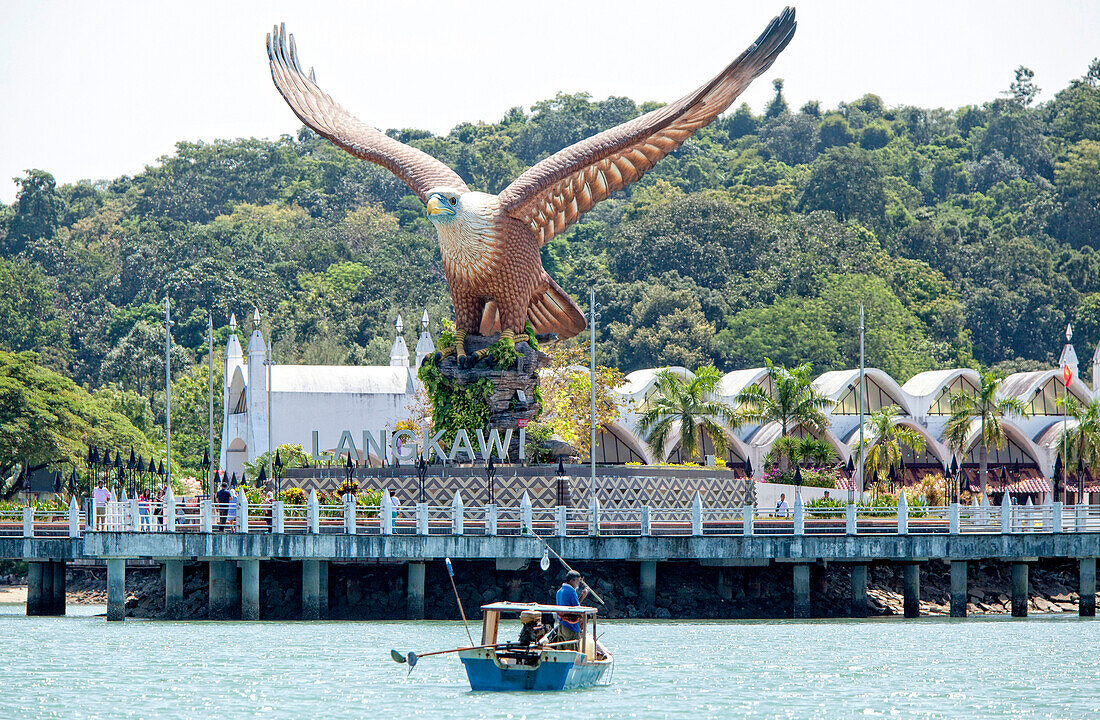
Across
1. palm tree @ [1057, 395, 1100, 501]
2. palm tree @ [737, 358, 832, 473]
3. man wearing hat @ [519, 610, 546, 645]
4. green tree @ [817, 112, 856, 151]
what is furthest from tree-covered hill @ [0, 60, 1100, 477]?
man wearing hat @ [519, 610, 546, 645]

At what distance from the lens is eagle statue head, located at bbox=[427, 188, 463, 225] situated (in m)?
44.8

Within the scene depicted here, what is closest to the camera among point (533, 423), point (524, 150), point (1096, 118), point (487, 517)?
point (487, 517)

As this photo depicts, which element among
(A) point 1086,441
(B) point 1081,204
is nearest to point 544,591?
(A) point 1086,441

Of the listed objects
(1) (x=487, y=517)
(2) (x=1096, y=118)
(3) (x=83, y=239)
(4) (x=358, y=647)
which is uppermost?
(2) (x=1096, y=118)

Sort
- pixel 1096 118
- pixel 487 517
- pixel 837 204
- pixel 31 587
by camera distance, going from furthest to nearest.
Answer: pixel 1096 118, pixel 837 204, pixel 31 587, pixel 487 517

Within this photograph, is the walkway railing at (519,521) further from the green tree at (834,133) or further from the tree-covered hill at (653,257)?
the green tree at (834,133)

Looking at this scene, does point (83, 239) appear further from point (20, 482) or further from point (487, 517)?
point (487, 517)

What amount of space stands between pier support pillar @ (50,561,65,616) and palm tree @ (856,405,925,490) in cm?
3217

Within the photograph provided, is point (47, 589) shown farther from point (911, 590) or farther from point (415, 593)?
point (911, 590)

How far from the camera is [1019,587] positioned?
44.9 meters

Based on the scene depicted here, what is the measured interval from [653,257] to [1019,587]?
66508 millimetres

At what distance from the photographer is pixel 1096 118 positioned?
447 feet

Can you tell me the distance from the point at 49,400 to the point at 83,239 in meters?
66.2

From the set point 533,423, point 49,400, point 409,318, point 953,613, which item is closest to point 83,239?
point 409,318
